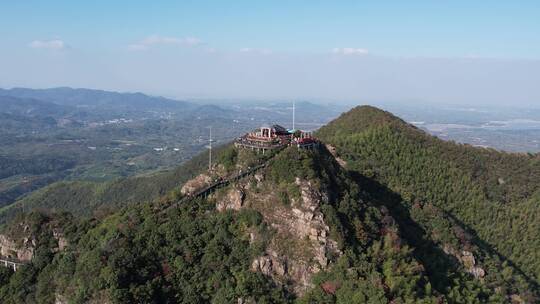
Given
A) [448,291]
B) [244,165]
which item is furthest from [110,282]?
[448,291]

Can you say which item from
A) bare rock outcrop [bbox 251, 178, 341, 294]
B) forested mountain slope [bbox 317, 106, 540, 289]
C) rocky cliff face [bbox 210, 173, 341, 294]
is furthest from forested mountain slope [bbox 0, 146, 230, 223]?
bare rock outcrop [bbox 251, 178, 341, 294]

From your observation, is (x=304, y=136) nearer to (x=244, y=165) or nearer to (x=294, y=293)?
(x=244, y=165)

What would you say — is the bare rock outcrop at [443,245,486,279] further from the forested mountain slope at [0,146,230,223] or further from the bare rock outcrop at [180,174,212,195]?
the forested mountain slope at [0,146,230,223]

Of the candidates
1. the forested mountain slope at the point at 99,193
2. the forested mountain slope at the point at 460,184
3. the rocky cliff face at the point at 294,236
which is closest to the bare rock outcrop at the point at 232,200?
the rocky cliff face at the point at 294,236

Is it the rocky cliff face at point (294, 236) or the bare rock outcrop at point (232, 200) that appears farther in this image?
the bare rock outcrop at point (232, 200)

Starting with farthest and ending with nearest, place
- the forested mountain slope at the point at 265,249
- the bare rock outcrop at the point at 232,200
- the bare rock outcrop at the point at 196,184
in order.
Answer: the bare rock outcrop at the point at 196,184
the bare rock outcrop at the point at 232,200
the forested mountain slope at the point at 265,249

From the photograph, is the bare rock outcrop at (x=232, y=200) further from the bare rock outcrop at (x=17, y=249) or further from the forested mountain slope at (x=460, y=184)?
the forested mountain slope at (x=460, y=184)

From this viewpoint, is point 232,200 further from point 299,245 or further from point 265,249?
point 299,245
